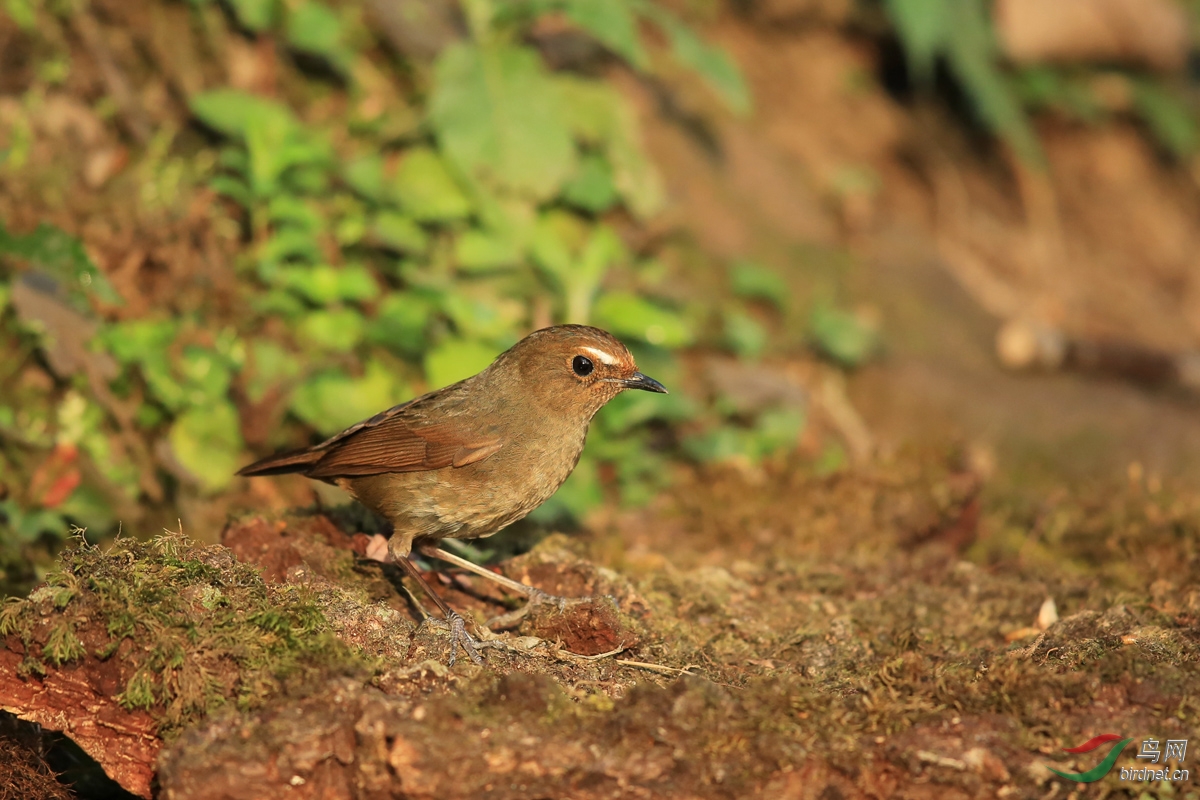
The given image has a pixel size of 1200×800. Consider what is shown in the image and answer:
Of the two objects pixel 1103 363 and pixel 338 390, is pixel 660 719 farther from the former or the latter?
pixel 1103 363

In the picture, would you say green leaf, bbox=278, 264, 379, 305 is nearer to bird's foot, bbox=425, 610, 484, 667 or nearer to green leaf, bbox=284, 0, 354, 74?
green leaf, bbox=284, 0, 354, 74

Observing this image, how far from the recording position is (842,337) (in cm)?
882

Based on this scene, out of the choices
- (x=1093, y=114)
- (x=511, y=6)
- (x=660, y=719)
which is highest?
(x=511, y=6)

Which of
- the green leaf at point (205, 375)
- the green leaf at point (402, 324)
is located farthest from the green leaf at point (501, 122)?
the green leaf at point (205, 375)

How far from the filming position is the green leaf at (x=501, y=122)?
25.4 ft

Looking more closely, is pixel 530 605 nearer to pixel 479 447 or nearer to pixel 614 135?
pixel 479 447

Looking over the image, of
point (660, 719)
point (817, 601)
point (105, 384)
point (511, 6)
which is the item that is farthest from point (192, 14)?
point (660, 719)

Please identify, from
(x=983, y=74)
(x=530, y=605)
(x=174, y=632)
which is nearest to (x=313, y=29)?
(x=530, y=605)

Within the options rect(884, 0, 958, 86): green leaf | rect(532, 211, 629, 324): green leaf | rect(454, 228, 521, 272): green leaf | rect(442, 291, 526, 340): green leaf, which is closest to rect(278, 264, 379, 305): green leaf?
rect(442, 291, 526, 340): green leaf

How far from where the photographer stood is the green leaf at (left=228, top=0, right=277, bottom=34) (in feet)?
26.7

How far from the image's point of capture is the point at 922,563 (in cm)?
595

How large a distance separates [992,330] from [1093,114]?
3.41 metres

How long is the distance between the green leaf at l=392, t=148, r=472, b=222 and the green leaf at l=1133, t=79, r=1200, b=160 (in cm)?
748

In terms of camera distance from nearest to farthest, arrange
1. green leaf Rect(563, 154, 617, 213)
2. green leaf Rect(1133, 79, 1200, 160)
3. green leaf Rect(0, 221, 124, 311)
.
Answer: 1. green leaf Rect(0, 221, 124, 311)
2. green leaf Rect(563, 154, 617, 213)
3. green leaf Rect(1133, 79, 1200, 160)
